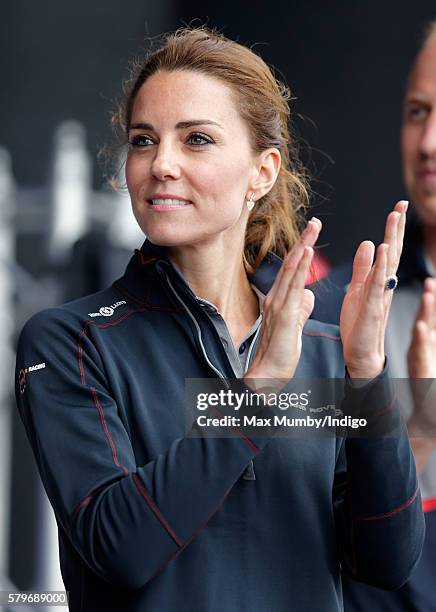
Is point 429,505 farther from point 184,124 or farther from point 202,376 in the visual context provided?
point 184,124

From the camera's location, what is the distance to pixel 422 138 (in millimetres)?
1685

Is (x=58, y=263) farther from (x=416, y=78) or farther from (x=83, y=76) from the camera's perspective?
(x=416, y=78)

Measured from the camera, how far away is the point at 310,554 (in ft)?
4.10

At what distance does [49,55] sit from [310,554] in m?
2.68

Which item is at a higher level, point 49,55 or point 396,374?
point 49,55

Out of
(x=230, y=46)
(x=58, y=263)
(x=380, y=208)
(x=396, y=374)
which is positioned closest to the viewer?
(x=230, y=46)

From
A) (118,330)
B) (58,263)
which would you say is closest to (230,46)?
(118,330)

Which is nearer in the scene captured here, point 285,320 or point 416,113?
point 285,320

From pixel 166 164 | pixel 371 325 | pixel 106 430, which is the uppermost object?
pixel 166 164

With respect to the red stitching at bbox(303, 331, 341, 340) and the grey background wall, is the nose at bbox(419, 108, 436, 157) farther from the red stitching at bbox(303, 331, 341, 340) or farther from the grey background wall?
the grey background wall

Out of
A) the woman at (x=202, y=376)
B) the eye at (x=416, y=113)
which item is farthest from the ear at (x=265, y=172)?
the eye at (x=416, y=113)

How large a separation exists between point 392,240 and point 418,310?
11.2 inches

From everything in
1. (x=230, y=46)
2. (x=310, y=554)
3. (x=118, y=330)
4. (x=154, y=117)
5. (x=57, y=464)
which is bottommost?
(x=310, y=554)

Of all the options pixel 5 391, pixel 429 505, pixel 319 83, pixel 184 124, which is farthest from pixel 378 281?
pixel 319 83
